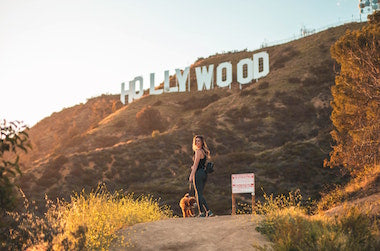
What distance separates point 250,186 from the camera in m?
13.3

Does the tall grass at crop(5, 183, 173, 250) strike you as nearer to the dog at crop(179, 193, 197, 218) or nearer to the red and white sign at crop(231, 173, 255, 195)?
the dog at crop(179, 193, 197, 218)

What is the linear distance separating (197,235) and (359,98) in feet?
48.6

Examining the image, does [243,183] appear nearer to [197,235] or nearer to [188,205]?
[188,205]

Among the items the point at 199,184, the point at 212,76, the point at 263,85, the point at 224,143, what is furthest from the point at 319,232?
the point at 212,76

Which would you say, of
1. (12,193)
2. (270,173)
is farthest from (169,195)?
(12,193)

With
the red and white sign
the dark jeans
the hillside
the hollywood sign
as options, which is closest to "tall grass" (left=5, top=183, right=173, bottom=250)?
the dark jeans

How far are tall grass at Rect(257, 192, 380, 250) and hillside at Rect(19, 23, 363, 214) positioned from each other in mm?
19135

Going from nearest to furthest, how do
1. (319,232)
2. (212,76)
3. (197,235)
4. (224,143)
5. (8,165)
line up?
(8,165), (319,232), (197,235), (224,143), (212,76)

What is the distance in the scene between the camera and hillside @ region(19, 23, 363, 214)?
115ft

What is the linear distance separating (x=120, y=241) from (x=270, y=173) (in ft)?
90.3

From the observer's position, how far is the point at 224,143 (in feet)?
160

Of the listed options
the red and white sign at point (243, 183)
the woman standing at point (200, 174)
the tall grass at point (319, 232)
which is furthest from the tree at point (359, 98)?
the tall grass at point (319, 232)

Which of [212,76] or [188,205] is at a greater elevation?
[212,76]

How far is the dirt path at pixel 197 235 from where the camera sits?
841 cm
